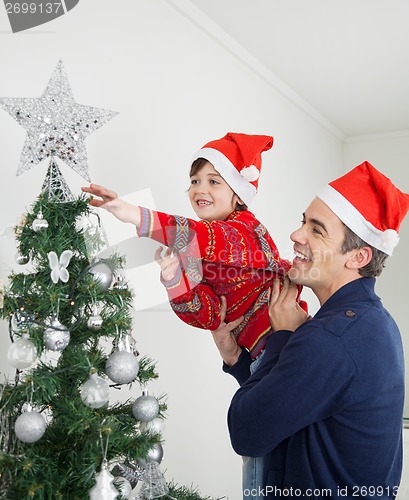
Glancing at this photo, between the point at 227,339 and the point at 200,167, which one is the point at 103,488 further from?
the point at 200,167

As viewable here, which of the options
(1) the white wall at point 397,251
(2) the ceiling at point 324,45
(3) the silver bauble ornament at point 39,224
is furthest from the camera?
(1) the white wall at point 397,251

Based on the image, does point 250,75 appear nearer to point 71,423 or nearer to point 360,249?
point 360,249

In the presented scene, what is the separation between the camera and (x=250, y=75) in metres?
3.87

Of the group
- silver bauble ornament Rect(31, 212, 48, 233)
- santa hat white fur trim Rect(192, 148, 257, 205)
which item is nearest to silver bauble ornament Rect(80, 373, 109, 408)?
silver bauble ornament Rect(31, 212, 48, 233)

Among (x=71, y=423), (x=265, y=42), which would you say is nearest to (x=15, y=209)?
(x=71, y=423)

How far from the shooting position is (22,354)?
52.9 inches

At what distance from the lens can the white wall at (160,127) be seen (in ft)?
6.86

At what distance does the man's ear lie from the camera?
1.68m

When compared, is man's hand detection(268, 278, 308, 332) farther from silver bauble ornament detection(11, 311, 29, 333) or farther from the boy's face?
silver bauble ornament detection(11, 311, 29, 333)

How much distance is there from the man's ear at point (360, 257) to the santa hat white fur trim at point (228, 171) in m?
0.50

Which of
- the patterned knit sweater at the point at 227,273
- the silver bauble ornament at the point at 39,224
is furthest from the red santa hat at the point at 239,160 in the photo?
the silver bauble ornament at the point at 39,224

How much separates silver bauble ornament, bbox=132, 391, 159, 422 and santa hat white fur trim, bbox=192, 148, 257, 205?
0.81 metres

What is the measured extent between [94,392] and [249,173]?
3.09 feet

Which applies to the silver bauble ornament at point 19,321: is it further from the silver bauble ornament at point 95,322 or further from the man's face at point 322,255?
the man's face at point 322,255
